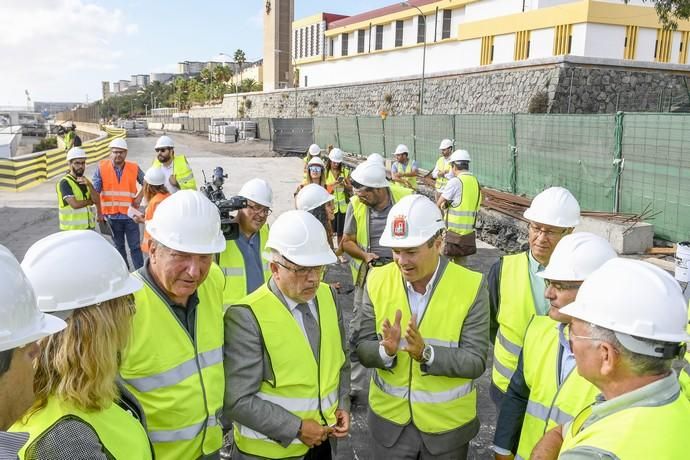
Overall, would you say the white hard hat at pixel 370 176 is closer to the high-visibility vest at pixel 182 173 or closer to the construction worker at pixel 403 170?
the high-visibility vest at pixel 182 173

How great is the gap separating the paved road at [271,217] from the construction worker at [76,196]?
2250 millimetres

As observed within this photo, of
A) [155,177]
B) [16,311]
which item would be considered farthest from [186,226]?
[155,177]

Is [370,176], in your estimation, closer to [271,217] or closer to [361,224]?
[361,224]

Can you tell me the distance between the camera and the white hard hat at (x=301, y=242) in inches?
96.2

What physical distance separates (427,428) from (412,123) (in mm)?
17114

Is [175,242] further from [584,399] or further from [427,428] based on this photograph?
[584,399]

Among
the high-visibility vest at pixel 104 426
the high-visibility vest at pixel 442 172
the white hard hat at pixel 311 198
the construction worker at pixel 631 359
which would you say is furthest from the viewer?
the high-visibility vest at pixel 442 172

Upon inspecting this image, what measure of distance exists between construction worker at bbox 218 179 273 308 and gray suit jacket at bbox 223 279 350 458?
1.56 m

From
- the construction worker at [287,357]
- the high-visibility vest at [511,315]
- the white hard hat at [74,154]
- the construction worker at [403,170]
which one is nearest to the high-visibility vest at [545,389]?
the high-visibility vest at [511,315]

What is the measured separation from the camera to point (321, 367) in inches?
96.7

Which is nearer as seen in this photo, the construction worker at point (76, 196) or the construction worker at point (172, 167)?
the construction worker at point (76, 196)

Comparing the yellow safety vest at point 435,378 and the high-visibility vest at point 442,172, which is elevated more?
the high-visibility vest at point 442,172

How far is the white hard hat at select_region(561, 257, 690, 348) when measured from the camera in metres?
1.54

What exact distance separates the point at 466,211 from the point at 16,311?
6.12 meters
